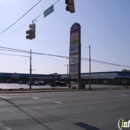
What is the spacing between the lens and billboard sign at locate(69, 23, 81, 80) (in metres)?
45.9

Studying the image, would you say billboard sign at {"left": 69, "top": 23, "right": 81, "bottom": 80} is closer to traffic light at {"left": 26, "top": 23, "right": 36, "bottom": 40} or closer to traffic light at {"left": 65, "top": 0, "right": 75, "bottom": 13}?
traffic light at {"left": 26, "top": 23, "right": 36, "bottom": 40}

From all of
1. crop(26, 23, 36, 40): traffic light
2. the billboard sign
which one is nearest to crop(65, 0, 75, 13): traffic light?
crop(26, 23, 36, 40): traffic light

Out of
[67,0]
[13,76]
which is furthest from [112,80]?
[67,0]

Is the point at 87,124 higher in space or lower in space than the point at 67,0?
lower

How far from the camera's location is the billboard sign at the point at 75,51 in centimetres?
4591

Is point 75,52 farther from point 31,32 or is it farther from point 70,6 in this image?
point 70,6

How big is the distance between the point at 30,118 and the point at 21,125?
144 cm

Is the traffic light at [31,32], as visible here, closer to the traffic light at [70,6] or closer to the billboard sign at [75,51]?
the traffic light at [70,6]

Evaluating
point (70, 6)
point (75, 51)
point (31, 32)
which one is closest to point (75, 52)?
point (75, 51)

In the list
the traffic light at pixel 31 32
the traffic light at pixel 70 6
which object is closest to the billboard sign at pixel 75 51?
the traffic light at pixel 31 32

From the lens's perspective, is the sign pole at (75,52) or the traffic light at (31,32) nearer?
the traffic light at (31,32)

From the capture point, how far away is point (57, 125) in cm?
878

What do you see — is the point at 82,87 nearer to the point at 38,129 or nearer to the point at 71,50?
the point at 71,50

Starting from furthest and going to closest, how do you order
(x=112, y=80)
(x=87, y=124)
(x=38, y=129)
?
(x=112, y=80)
(x=87, y=124)
(x=38, y=129)
